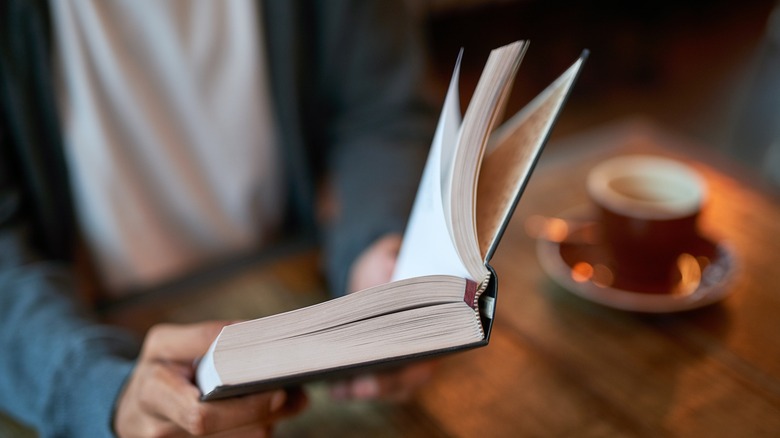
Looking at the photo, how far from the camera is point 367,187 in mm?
789

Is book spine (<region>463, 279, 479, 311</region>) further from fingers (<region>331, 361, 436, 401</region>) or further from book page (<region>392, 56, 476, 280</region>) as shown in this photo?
fingers (<region>331, 361, 436, 401</region>)

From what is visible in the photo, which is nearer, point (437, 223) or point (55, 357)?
point (437, 223)

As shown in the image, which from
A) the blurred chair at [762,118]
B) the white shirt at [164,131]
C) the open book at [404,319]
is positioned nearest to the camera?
the open book at [404,319]

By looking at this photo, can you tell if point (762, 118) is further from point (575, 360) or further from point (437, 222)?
point (437, 222)

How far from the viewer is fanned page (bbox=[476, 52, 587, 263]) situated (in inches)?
13.9

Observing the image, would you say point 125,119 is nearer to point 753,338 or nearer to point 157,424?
point 157,424

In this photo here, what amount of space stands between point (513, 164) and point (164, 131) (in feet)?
1.85

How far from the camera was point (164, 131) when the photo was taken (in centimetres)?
82

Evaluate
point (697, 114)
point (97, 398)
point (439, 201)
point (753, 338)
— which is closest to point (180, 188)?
point (97, 398)

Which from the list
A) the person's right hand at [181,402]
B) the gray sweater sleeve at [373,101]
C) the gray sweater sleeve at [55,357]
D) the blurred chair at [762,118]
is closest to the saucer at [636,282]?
the gray sweater sleeve at [373,101]

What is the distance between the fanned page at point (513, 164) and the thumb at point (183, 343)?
0.65 ft

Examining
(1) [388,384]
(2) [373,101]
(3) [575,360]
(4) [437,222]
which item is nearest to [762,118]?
(2) [373,101]

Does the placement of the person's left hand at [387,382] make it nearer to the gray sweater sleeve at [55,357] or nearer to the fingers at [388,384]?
the fingers at [388,384]

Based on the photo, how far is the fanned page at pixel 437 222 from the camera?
353 millimetres
